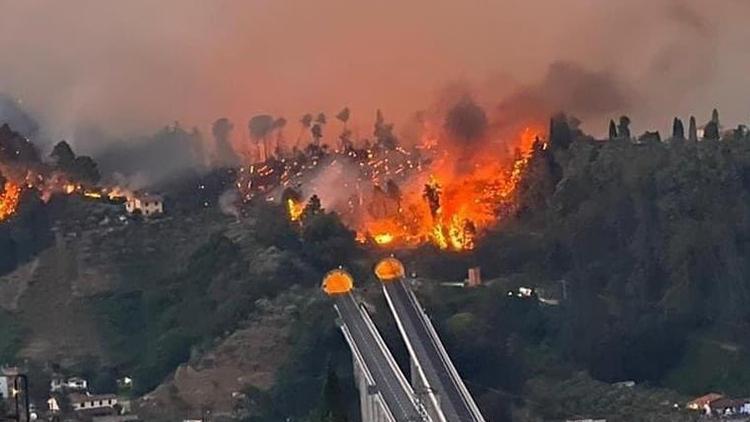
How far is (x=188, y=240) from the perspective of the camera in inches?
1032

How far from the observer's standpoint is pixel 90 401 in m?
22.3

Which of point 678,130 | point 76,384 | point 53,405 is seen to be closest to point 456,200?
point 678,130

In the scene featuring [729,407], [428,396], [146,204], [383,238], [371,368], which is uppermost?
[146,204]

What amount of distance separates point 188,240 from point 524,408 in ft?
20.0

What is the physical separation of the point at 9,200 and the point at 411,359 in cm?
694

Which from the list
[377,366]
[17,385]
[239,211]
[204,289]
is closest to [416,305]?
[377,366]

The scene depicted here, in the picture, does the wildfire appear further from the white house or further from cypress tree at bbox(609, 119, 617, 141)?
the white house

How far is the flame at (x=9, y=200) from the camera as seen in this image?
26062mm

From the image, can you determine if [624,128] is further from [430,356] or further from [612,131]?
[430,356]

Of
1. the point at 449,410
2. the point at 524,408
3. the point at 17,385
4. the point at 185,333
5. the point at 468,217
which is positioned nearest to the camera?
the point at 17,385

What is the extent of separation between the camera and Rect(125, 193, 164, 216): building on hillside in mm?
26953

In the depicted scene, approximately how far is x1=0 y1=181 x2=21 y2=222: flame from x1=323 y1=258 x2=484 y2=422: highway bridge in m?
4.80

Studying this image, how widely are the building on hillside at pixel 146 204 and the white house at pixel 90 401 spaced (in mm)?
4546

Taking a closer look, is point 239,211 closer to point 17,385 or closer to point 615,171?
point 615,171
